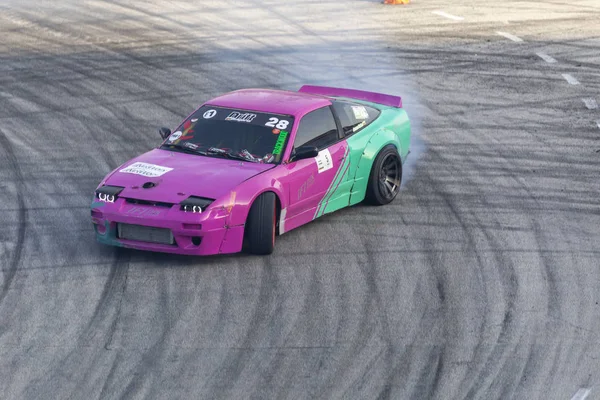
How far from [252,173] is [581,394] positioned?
409cm

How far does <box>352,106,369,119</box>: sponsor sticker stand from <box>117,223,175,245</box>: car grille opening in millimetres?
3136

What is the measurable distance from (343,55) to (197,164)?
29.0 ft

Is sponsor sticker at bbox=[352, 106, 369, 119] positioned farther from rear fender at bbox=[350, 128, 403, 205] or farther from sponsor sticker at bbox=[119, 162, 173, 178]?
sponsor sticker at bbox=[119, 162, 173, 178]

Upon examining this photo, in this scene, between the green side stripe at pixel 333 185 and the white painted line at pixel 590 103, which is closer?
the green side stripe at pixel 333 185

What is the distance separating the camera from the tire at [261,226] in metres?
10.5

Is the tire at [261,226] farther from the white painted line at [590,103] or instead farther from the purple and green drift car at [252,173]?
the white painted line at [590,103]

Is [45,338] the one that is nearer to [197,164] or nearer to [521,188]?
[197,164]

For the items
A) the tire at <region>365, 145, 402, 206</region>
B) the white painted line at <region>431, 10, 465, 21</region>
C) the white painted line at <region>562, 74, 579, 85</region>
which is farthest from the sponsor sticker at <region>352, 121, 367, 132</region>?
the white painted line at <region>431, 10, 465, 21</region>

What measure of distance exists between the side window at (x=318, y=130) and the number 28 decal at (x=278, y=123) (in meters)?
0.14

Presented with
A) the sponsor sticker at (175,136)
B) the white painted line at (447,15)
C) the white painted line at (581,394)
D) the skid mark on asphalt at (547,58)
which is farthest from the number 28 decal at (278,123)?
the white painted line at (447,15)

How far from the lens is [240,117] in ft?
38.0

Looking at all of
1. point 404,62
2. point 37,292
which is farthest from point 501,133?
point 37,292

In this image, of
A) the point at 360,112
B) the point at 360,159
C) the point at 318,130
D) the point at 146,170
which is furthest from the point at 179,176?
the point at 360,112

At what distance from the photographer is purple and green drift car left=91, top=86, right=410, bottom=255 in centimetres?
1024
